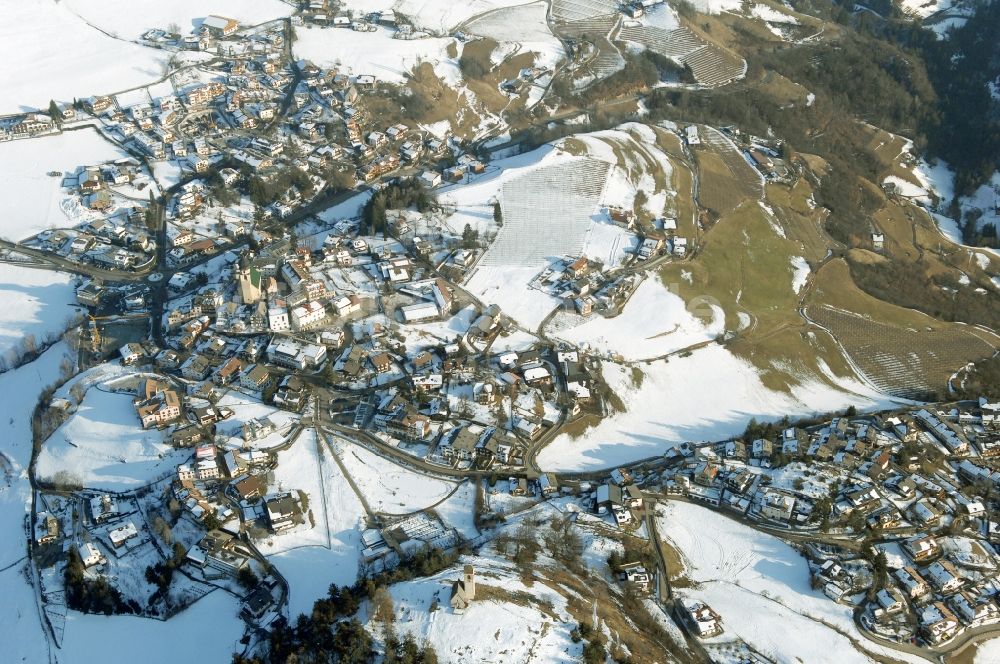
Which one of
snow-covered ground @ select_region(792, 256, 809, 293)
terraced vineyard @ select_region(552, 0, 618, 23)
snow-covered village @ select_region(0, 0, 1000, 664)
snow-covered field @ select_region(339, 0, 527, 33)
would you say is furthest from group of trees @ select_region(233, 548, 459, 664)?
terraced vineyard @ select_region(552, 0, 618, 23)

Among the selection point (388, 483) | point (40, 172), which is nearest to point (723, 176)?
point (388, 483)

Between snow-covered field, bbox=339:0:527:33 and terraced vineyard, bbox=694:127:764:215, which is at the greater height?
snow-covered field, bbox=339:0:527:33

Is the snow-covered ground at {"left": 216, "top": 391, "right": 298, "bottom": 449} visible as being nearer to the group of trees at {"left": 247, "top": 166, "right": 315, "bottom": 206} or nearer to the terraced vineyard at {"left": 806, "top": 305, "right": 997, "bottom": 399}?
the group of trees at {"left": 247, "top": 166, "right": 315, "bottom": 206}

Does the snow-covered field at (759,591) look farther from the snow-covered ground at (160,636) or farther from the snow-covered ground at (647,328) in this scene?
the snow-covered ground at (160,636)

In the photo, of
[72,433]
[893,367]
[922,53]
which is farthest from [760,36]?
[72,433]

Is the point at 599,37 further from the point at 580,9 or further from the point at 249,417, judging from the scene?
the point at 249,417

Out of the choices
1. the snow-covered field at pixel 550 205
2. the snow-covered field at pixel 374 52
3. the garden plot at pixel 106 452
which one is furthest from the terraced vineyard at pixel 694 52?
the garden plot at pixel 106 452
